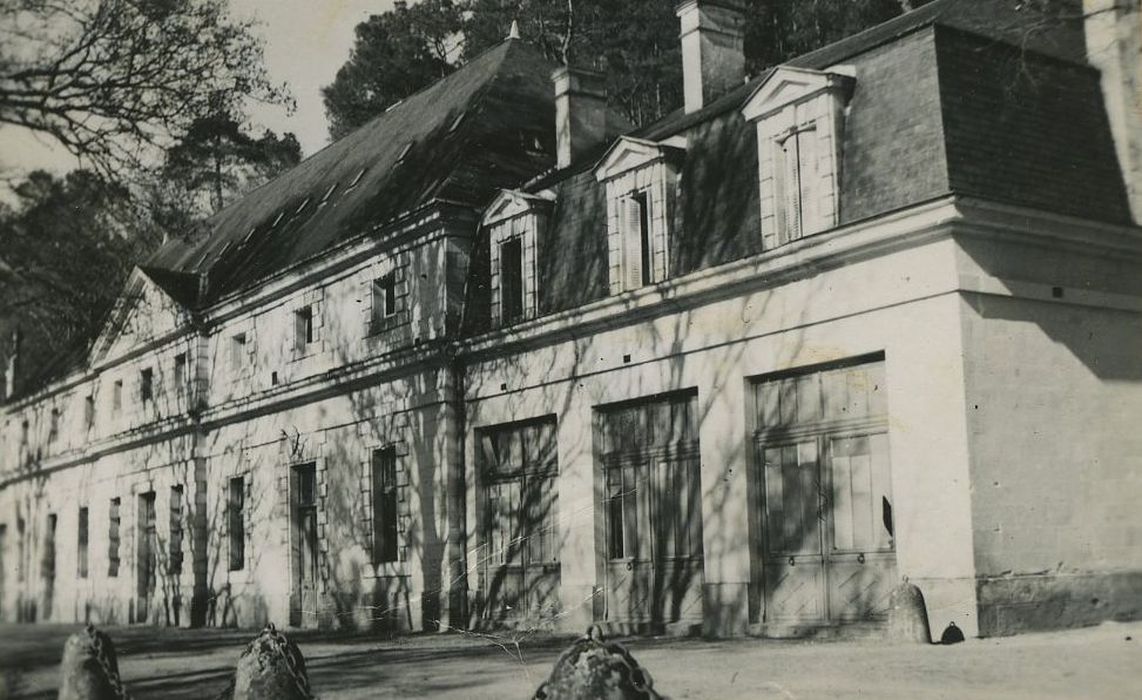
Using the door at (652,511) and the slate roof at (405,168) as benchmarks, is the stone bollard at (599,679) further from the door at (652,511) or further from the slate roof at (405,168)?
the slate roof at (405,168)

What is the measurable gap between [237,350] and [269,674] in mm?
21261

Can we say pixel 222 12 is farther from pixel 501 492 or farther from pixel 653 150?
pixel 501 492

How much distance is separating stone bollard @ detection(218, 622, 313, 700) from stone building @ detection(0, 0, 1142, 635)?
7295 mm

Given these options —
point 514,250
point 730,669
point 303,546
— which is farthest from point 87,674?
point 303,546


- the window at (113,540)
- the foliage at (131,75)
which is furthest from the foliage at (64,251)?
the window at (113,540)

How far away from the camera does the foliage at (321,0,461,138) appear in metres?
30.2

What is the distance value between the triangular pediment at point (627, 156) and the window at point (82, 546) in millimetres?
23466

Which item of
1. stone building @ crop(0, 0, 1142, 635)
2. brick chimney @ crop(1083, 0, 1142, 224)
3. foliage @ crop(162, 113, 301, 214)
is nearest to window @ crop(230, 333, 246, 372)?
stone building @ crop(0, 0, 1142, 635)

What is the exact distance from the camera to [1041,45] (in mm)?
15711

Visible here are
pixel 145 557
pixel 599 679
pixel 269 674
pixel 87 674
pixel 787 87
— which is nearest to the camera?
pixel 599 679

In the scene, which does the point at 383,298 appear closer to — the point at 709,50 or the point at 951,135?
the point at 709,50

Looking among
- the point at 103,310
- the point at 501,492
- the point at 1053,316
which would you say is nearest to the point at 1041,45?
the point at 1053,316

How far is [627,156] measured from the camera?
18.2 metres

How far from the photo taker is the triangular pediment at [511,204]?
2012 cm
